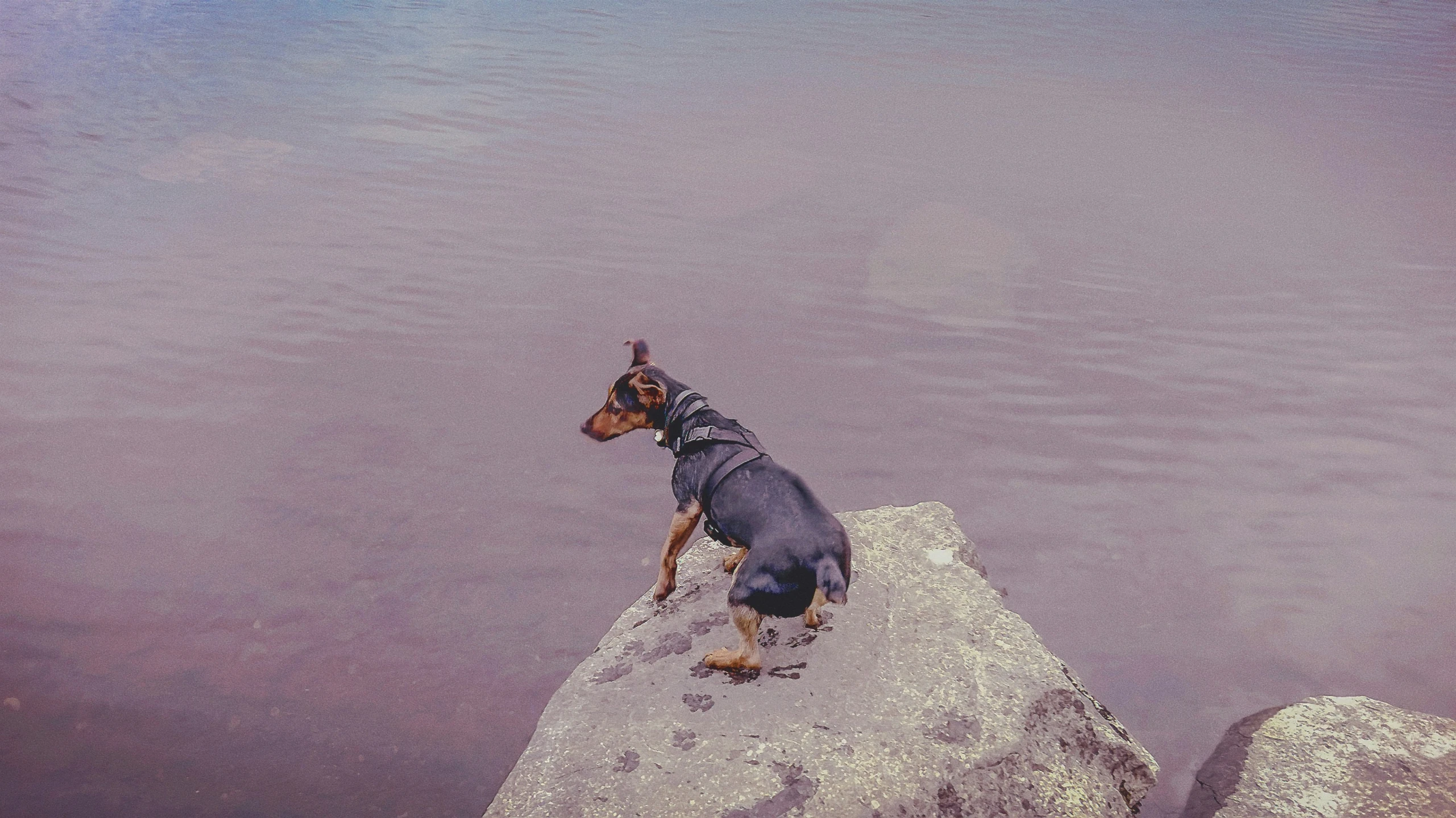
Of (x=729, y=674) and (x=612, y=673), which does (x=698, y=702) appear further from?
(x=612, y=673)

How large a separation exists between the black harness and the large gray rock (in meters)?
0.56

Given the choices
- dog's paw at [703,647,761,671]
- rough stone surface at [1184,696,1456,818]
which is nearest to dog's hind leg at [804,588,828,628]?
dog's paw at [703,647,761,671]

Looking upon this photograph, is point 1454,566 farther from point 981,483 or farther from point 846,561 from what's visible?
point 846,561

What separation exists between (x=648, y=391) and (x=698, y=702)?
50.9 inches

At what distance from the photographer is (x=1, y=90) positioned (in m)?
11.6

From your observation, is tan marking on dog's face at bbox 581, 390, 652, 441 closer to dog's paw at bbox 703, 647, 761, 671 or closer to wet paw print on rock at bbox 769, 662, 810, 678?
dog's paw at bbox 703, 647, 761, 671

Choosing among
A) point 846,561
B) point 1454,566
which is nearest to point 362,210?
point 846,561

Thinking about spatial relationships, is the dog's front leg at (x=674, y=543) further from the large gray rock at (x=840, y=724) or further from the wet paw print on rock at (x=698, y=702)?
the wet paw print on rock at (x=698, y=702)

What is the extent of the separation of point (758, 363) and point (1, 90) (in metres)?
12.0

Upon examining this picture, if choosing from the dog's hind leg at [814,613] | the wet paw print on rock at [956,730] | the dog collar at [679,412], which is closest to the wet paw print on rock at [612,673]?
the dog's hind leg at [814,613]

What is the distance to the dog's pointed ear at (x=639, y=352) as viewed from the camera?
12.6 ft

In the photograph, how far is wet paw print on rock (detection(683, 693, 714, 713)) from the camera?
323cm

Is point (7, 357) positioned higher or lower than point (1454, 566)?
lower

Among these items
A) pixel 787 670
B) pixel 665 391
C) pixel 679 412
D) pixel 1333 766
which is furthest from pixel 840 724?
pixel 1333 766
